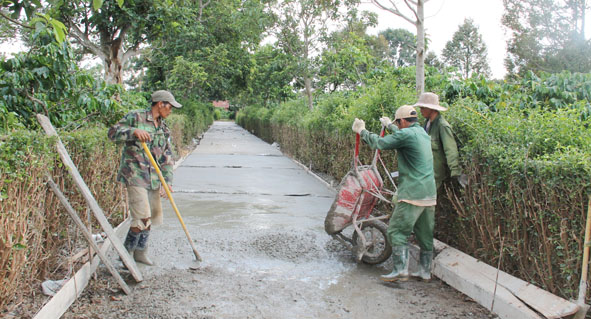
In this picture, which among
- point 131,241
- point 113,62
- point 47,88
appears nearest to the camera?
point 131,241

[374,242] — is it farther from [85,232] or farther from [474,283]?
[85,232]

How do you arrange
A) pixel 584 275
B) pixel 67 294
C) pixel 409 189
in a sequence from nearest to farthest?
pixel 584 275 → pixel 67 294 → pixel 409 189

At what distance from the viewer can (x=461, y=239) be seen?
5.36 metres

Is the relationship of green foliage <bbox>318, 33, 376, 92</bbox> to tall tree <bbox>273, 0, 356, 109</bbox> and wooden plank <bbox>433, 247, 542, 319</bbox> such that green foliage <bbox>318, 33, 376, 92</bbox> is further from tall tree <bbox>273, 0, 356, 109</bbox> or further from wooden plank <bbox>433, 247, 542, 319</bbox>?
wooden plank <bbox>433, 247, 542, 319</bbox>

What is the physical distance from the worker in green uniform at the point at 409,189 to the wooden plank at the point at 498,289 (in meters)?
0.38

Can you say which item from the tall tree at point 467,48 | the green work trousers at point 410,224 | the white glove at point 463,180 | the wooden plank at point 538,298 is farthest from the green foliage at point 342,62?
the tall tree at point 467,48

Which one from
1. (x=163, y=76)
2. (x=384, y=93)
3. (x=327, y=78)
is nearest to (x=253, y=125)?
(x=163, y=76)

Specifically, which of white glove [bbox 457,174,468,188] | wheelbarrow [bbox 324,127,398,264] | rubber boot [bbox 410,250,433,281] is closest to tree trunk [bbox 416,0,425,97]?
wheelbarrow [bbox 324,127,398,264]

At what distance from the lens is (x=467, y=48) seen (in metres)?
60.3

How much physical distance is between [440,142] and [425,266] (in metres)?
1.41

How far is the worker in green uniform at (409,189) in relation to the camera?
4730 mm

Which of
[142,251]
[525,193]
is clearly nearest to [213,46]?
[142,251]

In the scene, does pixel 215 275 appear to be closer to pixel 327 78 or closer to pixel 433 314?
pixel 433 314

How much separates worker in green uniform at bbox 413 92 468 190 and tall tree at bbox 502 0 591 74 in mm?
35805
